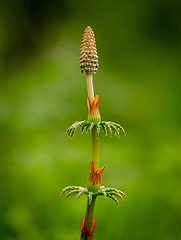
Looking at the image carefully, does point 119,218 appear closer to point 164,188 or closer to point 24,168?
point 164,188

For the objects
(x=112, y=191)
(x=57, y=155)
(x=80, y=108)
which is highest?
(x=80, y=108)

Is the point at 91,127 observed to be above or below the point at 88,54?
below

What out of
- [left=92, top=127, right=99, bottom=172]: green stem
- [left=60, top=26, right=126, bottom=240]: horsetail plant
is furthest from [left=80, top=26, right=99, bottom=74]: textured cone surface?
[left=92, top=127, right=99, bottom=172]: green stem

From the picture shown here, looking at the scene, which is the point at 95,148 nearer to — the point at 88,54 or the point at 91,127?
the point at 91,127

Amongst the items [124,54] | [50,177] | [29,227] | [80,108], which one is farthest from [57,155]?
[124,54]

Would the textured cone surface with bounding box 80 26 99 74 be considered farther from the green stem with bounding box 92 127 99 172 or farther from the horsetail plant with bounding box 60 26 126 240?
the green stem with bounding box 92 127 99 172

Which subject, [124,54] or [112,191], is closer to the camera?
[112,191]

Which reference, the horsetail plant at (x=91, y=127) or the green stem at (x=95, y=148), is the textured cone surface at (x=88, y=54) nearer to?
the horsetail plant at (x=91, y=127)

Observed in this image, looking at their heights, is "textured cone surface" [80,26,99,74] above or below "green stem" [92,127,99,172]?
above

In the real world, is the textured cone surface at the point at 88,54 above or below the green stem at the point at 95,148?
above

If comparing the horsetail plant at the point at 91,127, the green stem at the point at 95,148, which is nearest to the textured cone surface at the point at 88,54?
the horsetail plant at the point at 91,127

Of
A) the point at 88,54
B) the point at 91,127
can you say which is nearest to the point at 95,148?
the point at 91,127
